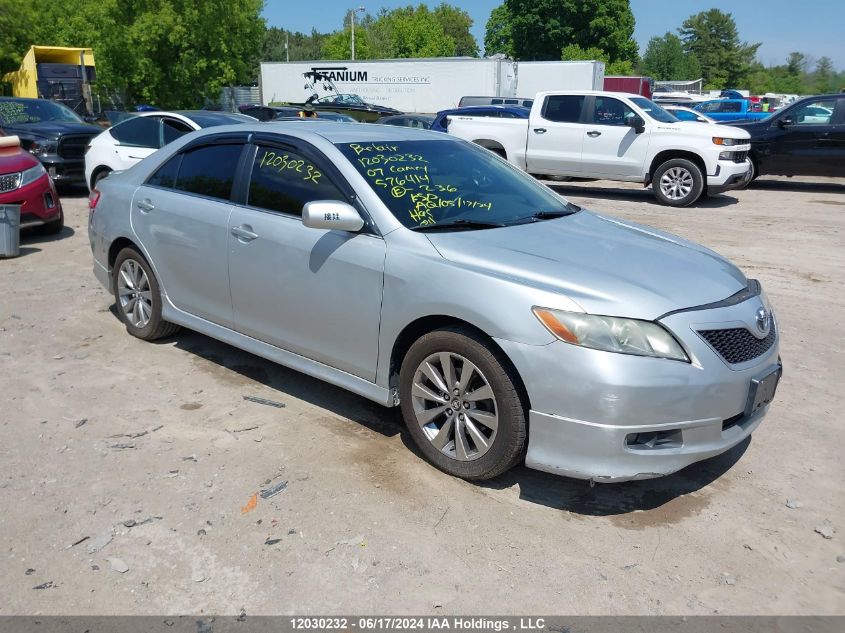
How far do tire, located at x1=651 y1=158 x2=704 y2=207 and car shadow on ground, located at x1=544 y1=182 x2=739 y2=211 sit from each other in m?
0.18

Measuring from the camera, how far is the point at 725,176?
1279 cm

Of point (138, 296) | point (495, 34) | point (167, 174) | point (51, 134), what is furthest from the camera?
point (495, 34)

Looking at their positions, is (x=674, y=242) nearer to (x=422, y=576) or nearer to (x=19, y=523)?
(x=422, y=576)

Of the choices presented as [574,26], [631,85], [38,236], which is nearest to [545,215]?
[38,236]

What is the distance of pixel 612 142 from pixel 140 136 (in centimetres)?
797

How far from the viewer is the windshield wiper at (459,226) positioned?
158 inches

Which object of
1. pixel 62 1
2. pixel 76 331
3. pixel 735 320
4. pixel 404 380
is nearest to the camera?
pixel 735 320

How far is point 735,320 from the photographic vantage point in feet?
11.7

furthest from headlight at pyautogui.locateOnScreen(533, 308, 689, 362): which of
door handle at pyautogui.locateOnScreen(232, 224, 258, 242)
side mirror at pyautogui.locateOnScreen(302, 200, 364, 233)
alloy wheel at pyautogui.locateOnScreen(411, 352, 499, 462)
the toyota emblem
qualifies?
door handle at pyautogui.locateOnScreen(232, 224, 258, 242)

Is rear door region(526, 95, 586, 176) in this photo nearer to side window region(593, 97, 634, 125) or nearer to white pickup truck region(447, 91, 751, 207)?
white pickup truck region(447, 91, 751, 207)

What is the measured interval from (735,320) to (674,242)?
0.96m

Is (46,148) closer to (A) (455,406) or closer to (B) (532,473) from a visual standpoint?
(A) (455,406)

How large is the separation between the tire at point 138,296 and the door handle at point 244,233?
111 centimetres

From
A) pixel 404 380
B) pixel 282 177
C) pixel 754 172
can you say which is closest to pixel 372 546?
pixel 404 380
